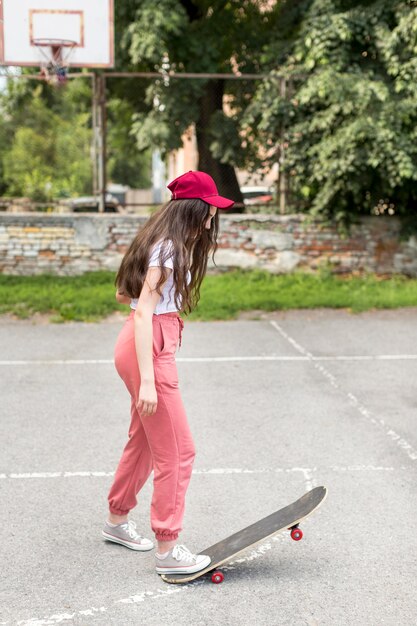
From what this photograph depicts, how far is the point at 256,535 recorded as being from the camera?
4.15 metres

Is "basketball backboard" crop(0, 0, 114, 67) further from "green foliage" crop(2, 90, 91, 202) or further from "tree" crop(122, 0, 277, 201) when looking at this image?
"green foliage" crop(2, 90, 91, 202)

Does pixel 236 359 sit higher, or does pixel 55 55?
pixel 55 55

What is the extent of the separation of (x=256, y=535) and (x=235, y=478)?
151 centimetres

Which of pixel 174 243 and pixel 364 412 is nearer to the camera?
pixel 174 243

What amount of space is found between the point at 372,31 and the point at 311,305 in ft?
15.6

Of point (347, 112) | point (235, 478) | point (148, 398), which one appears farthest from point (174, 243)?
point (347, 112)

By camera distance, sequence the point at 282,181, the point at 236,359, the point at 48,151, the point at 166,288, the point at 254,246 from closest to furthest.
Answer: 1. the point at 166,288
2. the point at 236,359
3. the point at 254,246
4. the point at 282,181
5. the point at 48,151

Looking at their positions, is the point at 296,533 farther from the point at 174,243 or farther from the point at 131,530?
the point at 174,243

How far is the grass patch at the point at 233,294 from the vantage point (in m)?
12.2

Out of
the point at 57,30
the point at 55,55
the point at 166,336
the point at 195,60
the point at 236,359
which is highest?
the point at 57,30

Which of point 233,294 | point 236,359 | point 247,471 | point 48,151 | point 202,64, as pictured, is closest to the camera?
point 247,471

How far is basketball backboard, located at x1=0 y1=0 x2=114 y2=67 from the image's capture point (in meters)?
14.1

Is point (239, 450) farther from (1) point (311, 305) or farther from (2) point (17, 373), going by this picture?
(1) point (311, 305)

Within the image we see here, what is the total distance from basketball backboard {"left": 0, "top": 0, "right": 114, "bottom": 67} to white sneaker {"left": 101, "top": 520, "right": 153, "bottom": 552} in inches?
431
